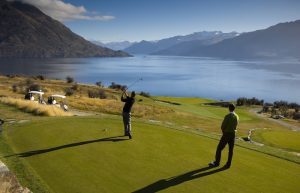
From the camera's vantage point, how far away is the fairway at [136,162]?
30.7 feet

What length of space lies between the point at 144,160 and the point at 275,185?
3.68 m

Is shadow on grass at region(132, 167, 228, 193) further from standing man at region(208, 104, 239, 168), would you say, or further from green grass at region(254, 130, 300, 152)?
green grass at region(254, 130, 300, 152)

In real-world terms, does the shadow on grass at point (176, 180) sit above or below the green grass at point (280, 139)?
above

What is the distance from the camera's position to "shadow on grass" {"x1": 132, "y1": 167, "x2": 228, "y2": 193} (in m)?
9.06

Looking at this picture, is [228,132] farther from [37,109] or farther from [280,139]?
[280,139]

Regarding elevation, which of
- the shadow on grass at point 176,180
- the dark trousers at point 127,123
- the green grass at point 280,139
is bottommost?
the green grass at point 280,139

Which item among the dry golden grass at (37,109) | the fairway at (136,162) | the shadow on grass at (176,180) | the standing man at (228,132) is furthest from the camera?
the dry golden grass at (37,109)

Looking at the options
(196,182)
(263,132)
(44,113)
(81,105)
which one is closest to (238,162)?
(196,182)

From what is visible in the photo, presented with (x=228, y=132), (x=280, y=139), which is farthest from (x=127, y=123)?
(x=280, y=139)

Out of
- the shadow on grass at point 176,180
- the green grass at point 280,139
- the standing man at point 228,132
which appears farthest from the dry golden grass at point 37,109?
the green grass at point 280,139

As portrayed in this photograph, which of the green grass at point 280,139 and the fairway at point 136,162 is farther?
the green grass at point 280,139

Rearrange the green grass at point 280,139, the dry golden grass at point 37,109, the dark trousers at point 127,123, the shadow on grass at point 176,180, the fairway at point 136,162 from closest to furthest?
the shadow on grass at point 176,180, the fairway at point 136,162, the dark trousers at point 127,123, the dry golden grass at point 37,109, the green grass at point 280,139

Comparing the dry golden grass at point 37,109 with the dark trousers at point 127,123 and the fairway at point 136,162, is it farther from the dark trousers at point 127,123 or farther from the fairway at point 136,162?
the dark trousers at point 127,123

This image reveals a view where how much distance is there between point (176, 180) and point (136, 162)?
1.63 m
